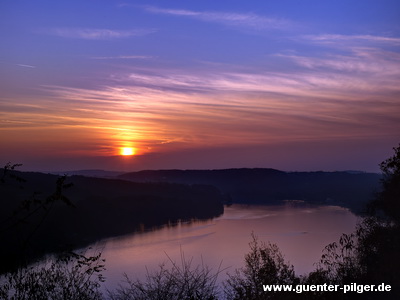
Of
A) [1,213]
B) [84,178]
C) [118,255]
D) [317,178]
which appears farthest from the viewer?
[317,178]

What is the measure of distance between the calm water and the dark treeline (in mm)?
5538

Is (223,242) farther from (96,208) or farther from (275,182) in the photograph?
(275,182)

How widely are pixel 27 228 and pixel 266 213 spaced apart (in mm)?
40059

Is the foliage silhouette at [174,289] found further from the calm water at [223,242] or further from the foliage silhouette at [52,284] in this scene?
the calm water at [223,242]

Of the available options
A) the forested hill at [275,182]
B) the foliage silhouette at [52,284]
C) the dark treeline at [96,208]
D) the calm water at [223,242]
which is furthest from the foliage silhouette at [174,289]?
the forested hill at [275,182]

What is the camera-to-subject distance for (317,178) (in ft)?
479

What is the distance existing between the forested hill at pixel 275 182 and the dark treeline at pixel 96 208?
28.2 metres

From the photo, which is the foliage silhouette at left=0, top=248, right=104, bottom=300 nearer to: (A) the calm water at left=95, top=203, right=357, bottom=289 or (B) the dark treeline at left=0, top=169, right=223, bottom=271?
(A) the calm water at left=95, top=203, right=357, bottom=289

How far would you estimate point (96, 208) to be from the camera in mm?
64875

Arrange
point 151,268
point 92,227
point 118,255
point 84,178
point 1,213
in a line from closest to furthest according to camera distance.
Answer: point 151,268 → point 118,255 → point 1,213 → point 92,227 → point 84,178

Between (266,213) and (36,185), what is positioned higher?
(36,185)

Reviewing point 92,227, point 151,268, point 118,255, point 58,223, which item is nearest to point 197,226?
point 92,227

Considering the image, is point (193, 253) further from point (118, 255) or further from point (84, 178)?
point (84, 178)

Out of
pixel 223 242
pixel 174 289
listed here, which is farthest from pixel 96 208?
pixel 174 289
